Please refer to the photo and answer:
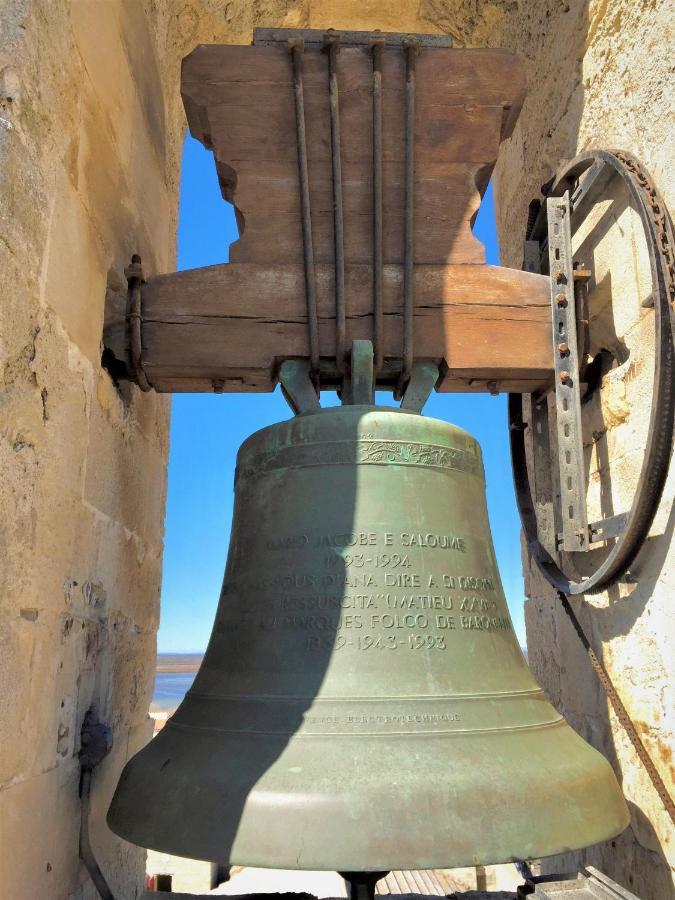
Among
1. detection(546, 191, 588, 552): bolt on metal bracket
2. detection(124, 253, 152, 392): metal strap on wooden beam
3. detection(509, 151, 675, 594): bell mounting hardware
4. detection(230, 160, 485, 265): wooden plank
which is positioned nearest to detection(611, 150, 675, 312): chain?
detection(509, 151, 675, 594): bell mounting hardware

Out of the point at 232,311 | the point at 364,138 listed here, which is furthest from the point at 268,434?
the point at 364,138

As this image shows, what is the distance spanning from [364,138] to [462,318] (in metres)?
Answer: 0.57

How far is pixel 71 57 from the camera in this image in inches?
63.5

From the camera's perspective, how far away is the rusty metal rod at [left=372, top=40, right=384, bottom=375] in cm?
196

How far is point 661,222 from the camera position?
1802 millimetres

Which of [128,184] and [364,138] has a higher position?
[364,138]

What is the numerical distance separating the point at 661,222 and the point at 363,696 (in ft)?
4.07

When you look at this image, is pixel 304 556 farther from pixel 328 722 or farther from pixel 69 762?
pixel 69 762

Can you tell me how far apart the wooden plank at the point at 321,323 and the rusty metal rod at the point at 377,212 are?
0.04 metres

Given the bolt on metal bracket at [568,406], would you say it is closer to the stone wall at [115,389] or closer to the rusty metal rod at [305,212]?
the stone wall at [115,389]

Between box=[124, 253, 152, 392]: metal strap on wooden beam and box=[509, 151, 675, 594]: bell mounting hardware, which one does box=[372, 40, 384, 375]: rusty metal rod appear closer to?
box=[509, 151, 675, 594]: bell mounting hardware

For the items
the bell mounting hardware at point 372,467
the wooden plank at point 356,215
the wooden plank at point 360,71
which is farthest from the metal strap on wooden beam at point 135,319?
the wooden plank at point 360,71

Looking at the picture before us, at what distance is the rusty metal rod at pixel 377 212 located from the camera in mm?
1965

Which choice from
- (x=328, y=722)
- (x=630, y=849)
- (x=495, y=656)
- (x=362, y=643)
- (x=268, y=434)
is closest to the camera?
(x=328, y=722)
